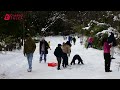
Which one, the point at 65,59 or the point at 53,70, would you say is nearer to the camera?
the point at 53,70

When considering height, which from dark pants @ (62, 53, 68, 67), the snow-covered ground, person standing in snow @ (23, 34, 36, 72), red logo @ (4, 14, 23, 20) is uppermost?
red logo @ (4, 14, 23, 20)

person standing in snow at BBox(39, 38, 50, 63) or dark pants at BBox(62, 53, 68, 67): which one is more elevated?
person standing in snow at BBox(39, 38, 50, 63)

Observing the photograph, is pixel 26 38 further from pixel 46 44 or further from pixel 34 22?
pixel 46 44

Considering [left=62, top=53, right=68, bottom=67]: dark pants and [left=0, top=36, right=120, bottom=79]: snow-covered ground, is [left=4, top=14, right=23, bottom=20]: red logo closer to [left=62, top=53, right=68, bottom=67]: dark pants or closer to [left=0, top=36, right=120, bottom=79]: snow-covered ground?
[left=0, top=36, right=120, bottom=79]: snow-covered ground

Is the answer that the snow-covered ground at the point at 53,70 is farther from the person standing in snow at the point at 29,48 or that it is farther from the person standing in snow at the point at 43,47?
the person standing in snow at the point at 29,48

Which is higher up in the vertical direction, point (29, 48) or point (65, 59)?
point (29, 48)

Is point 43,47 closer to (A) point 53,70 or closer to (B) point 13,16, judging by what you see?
(A) point 53,70

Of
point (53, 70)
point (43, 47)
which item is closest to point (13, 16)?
point (53, 70)

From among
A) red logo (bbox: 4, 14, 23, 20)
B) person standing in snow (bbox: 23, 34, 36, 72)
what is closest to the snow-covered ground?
person standing in snow (bbox: 23, 34, 36, 72)

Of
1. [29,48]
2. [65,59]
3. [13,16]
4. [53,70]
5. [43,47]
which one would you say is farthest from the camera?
[43,47]

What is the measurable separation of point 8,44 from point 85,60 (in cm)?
385

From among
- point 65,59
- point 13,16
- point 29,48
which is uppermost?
point 13,16
